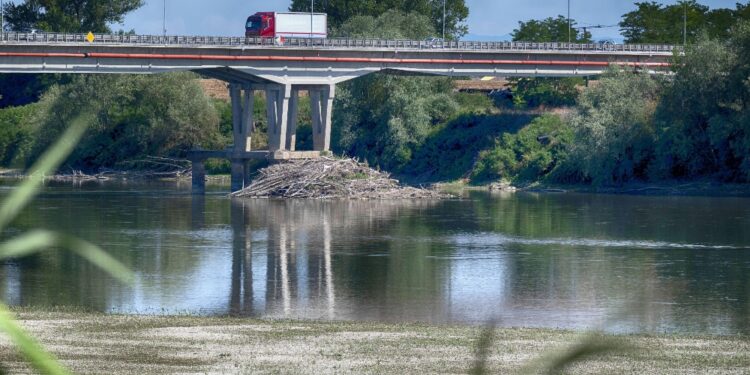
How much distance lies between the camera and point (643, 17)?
135000 mm

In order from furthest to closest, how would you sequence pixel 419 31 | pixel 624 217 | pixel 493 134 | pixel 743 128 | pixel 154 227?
1. pixel 419 31
2. pixel 493 134
3. pixel 743 128
4. pixel 624 217
5. pixel 154 227

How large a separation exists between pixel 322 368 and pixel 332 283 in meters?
17.9

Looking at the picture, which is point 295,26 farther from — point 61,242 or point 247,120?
point 61,242

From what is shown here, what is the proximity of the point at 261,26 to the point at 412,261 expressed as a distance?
5366cm

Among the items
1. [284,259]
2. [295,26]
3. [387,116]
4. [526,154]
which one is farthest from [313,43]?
[284,259]

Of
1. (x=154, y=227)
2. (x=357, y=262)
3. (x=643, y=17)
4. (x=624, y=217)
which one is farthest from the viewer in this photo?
(x=643, y=17)

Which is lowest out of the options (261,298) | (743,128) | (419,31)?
(261,298)

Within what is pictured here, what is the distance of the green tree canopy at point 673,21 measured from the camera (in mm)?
125375

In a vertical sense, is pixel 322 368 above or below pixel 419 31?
below

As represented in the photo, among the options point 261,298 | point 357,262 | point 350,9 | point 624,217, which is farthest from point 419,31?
point 261,298

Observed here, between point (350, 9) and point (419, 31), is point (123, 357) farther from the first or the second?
point (350, 9)

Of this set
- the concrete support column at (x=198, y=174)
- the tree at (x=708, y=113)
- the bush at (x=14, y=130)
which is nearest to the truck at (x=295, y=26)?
the concrete support column at (x=198, y=174)

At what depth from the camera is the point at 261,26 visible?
9681cm

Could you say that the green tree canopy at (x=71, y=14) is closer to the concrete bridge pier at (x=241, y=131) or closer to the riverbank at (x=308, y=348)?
the concrete bridge pier at (x=241, y=131)
